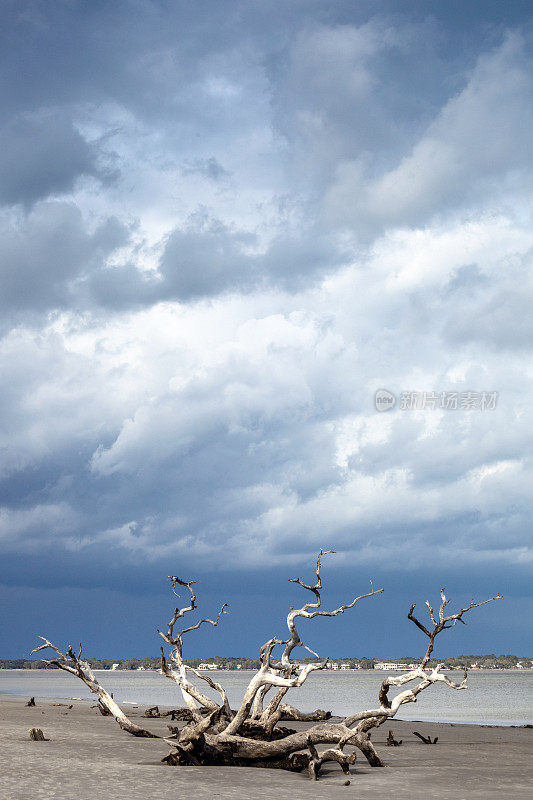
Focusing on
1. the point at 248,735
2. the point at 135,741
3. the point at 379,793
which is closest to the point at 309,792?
the point at 379,793

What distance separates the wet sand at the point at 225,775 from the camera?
16.1m

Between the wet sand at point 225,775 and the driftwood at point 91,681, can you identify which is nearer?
the wet sand at point 225,775

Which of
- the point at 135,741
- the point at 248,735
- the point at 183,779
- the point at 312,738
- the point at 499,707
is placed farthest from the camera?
the point at 499,707

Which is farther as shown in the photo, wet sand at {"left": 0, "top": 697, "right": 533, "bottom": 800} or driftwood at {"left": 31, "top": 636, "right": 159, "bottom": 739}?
driftwood at {"left": 31, "top": 636, "right": 159, "bottom": 739}

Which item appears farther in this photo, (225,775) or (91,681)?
(91,681)

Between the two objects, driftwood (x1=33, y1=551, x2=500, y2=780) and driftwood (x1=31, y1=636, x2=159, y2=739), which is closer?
driftwood (x1=33, y1=551, x2=500, y2=780)

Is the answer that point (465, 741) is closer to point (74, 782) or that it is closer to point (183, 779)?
point (183, 779)

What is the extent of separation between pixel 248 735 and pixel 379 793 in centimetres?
680

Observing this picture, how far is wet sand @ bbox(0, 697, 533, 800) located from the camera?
16125mm

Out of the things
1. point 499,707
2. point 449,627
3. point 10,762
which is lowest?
point 499,707

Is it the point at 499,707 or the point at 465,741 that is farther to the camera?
the point at 499,707

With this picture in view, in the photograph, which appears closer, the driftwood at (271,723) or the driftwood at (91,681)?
the driftwood at (271,723)

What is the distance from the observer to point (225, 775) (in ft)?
61.9

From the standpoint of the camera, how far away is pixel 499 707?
2613 inches
